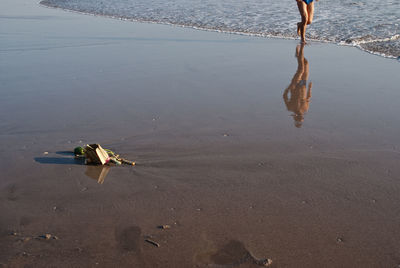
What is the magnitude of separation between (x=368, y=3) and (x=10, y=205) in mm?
12524

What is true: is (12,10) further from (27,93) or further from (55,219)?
(55,219)

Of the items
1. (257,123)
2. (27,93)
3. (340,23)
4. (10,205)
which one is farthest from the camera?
(340,23)

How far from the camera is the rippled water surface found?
879cm

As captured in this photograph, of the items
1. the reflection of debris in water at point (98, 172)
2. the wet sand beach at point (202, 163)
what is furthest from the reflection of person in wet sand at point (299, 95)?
the reflection of debris in water at point (98, 172)

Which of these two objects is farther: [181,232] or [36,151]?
[36,151]

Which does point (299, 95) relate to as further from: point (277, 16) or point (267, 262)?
point (277, 16)

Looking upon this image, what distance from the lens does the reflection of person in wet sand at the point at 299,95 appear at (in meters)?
4.36

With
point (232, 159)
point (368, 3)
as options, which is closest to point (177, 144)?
point (232, 159)

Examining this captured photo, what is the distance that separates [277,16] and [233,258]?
1042 cm

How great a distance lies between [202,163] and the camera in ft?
10.9

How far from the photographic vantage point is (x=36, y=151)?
357 centimetres

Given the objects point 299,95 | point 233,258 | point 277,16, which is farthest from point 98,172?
point 277,16

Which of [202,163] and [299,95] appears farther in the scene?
[299,95]

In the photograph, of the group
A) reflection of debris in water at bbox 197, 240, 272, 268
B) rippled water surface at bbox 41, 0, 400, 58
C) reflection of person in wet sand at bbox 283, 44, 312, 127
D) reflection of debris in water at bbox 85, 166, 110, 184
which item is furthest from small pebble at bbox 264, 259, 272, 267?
rippled water surface at bbox 41, 0, 400, 58
